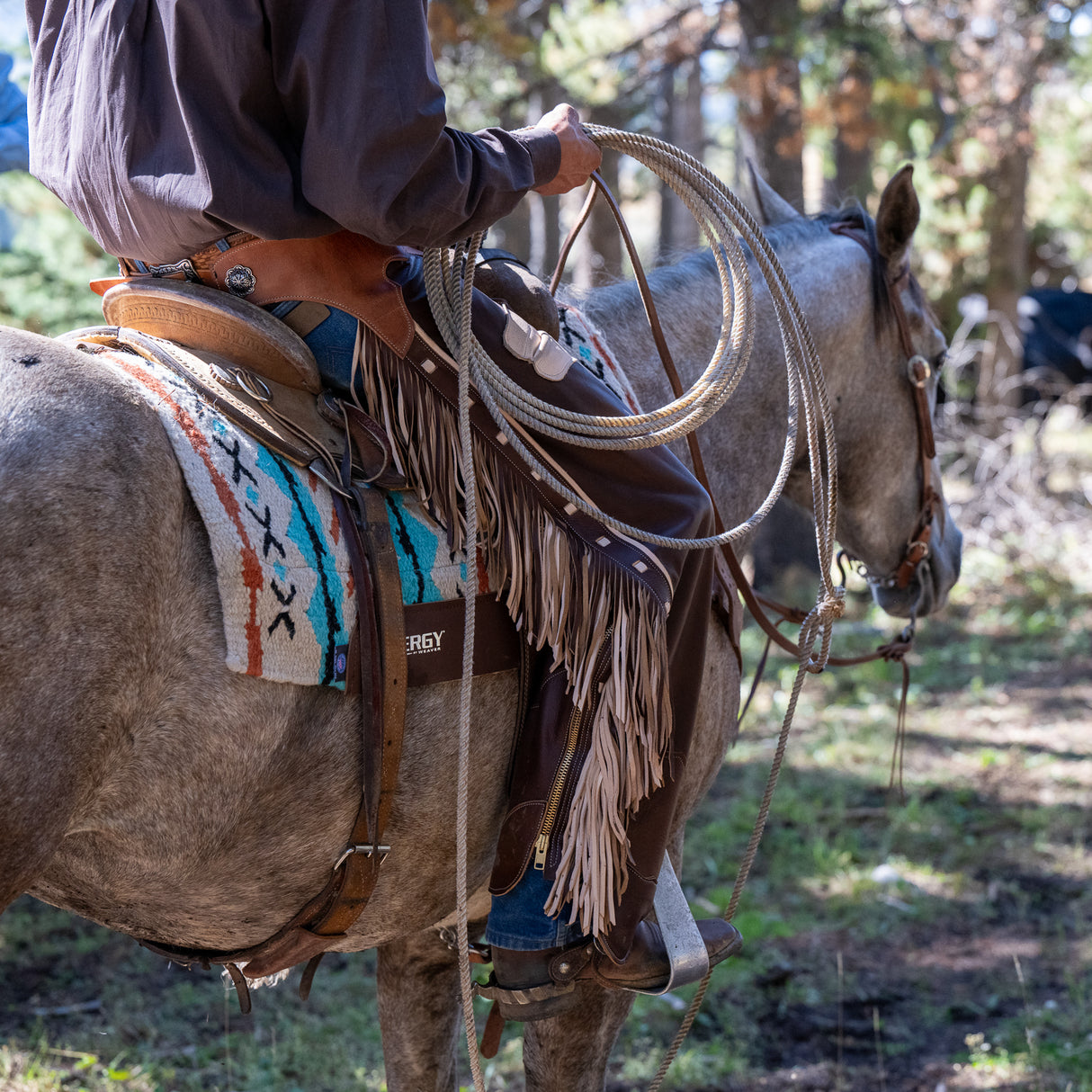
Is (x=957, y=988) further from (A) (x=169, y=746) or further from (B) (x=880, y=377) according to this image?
(A) (x=169, y=746)

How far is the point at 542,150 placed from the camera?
1935 millimetres

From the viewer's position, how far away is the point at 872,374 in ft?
10.3

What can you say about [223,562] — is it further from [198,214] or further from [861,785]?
[861,785]

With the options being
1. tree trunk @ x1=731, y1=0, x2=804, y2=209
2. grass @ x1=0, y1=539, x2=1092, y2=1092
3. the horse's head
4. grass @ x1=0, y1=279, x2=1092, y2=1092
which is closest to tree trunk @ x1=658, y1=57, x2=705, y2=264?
tree trunk @ x1=731, y1=0, x2=804, y2=209

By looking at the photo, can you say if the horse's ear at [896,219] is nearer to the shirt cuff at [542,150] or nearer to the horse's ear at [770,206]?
the horse's ear at [770,206]

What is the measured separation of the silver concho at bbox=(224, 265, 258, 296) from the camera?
72.9 inches

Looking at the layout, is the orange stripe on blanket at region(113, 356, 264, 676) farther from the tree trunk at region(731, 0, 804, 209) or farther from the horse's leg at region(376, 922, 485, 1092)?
the tree trunk at region(731, 0, 804, 209)

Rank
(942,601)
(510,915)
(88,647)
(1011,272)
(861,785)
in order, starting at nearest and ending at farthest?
(88,647) < (510,915) < (942,601) < (861,785) < (1011,272)

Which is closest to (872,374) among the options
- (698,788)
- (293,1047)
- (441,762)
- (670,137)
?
(698,788)

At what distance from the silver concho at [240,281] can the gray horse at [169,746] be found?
35cm

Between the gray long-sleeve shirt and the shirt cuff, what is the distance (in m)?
0.18

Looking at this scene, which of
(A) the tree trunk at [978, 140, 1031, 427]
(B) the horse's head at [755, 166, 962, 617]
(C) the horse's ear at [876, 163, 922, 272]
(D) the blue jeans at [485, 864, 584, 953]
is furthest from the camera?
(A) the tree trunk at [978, 140, 1031, 427]

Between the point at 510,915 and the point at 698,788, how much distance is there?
0.58 meters

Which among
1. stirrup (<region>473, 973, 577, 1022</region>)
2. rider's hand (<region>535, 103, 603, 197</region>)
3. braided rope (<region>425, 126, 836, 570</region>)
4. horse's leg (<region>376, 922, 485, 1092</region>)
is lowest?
horse's leg (<region>376, 922, 485, 1092</region>)
